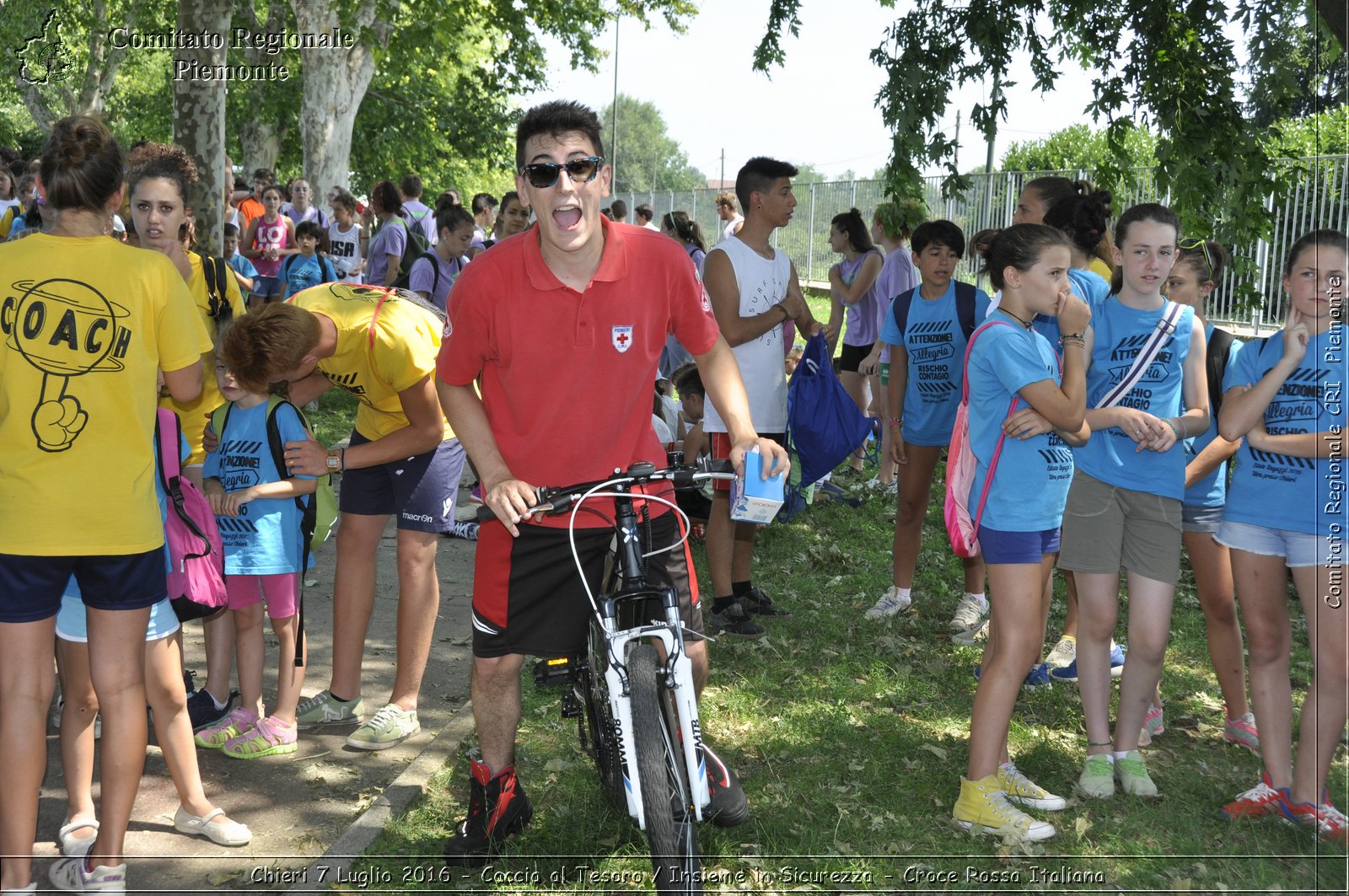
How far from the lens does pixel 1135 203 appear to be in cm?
888

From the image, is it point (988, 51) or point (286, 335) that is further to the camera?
point (988, 51)

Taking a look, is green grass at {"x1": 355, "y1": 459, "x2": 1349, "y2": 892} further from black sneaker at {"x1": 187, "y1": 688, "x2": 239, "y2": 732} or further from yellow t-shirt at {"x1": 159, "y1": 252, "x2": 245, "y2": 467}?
yellow t-shirt at {"x1": 159, "y1": 252, "x2": 245, "y2": 467}

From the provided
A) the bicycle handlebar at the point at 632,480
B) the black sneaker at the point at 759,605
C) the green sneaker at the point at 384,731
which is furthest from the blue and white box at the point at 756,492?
the black sneaker at the point at 759,605

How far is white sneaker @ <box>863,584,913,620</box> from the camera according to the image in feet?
23.1

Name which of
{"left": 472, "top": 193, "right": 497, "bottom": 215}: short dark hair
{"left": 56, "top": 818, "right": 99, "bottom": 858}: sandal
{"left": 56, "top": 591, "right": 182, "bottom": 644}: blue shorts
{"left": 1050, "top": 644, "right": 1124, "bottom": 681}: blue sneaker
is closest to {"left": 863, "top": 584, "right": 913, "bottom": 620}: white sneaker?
{"left": 1050, "top": 644, "right": 1124, "bottom": 681}: blue sneaker

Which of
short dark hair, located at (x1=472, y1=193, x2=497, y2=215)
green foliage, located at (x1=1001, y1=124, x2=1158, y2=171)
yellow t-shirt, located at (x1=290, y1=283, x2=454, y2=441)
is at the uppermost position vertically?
green foliage, located at (x1=1001, y1=124, x2=1158, y2=171)

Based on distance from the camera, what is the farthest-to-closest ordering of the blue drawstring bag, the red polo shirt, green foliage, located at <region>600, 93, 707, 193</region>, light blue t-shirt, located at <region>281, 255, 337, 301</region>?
green foliage, located at <region>600, 93, 707, 193</region>
light blue t-shirt, located at <region>281, 255, 337, 301</region>
the blue drawstring bag
the red polo shirt

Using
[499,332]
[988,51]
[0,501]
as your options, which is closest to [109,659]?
[0,501]

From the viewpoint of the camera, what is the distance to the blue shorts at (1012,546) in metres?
4.24

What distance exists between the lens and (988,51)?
292 inches

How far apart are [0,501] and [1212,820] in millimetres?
4310

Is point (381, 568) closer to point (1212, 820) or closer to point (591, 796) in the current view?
point (591, 796)

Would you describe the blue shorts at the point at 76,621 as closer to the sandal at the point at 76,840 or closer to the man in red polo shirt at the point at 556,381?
the sandal at the point at 76,840

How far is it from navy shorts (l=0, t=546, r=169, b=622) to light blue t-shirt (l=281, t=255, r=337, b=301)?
932cm
